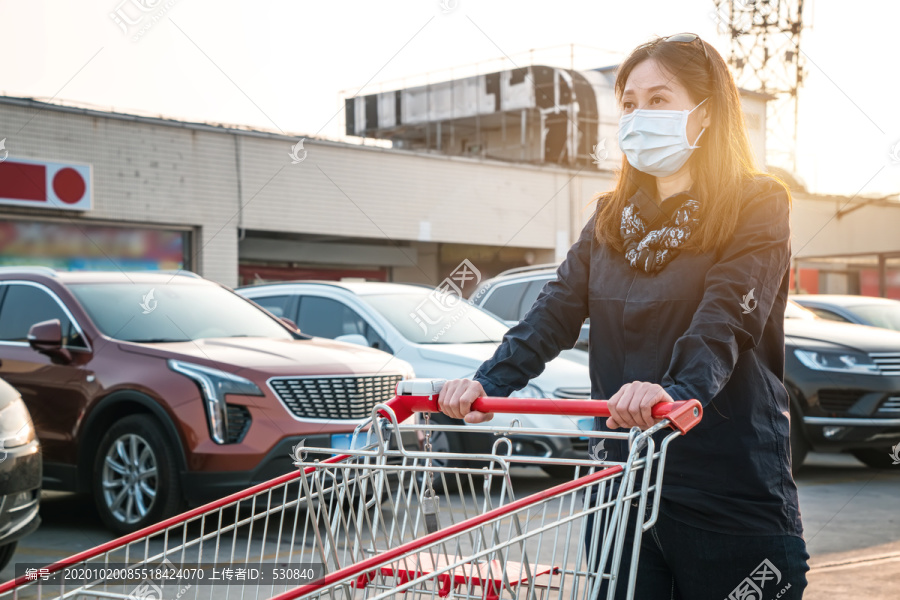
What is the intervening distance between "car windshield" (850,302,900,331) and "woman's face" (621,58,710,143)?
8.76 meters

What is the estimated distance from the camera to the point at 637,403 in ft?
6.62

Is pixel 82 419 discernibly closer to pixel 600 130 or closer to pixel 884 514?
pixel 884 514

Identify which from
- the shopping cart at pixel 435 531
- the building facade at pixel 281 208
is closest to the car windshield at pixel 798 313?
the shopping cart at pixel 435 531

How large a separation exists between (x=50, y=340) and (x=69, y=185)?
1355 centimetres

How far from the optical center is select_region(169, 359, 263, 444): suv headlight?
256 inches

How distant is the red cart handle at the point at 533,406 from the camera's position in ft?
6.55

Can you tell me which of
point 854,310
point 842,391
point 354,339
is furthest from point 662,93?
point 854,310

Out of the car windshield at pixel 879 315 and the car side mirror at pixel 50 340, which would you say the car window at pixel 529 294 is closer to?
the car windshield at pixel 879 315

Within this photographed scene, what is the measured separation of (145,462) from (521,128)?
26.4 metres

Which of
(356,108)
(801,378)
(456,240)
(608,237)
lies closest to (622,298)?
(608,237)

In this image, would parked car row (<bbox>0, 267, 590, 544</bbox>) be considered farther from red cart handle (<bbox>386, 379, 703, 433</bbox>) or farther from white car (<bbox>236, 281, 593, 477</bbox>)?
red cart handle (<bbox>386, 379, 703, 433</bbox>)

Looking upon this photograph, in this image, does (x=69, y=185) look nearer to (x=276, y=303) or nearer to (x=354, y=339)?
(x=276, y=303)

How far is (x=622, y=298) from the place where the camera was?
237 cm

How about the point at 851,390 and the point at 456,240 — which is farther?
the point at 456,240
